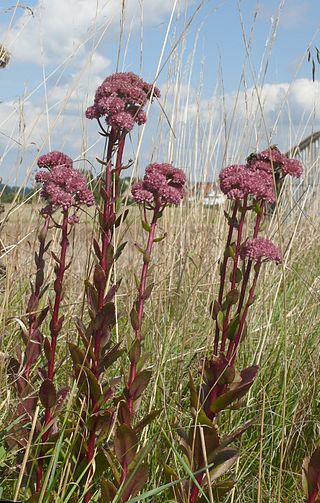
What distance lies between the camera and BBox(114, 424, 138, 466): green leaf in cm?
158

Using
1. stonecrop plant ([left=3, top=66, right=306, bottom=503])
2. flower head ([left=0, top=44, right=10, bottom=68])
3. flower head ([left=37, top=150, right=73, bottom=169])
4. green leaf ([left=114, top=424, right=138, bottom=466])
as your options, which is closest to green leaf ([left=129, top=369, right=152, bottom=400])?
stonecrop plant ([left=3, top=66, right=306, bottom=503])

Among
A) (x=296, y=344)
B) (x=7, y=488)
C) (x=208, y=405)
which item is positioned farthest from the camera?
(x=296, y=344)

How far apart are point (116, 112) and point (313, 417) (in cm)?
128

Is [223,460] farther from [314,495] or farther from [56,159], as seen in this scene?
[56,159]

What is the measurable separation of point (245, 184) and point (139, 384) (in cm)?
55

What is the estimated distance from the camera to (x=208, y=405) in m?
1.64

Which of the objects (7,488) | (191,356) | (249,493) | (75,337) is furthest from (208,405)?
(75,337)

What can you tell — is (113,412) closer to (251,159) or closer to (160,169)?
(160,169)

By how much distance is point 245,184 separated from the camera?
162 centimetres

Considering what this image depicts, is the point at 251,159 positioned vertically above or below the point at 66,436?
above

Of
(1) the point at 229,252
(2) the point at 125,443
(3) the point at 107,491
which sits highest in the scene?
(1) the point at 229,252

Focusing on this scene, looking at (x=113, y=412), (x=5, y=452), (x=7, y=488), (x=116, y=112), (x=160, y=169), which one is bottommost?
(x=7, y=488)

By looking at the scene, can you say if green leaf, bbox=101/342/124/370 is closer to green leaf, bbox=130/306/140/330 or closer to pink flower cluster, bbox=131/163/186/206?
green leaf, bbox=130/306/140/330

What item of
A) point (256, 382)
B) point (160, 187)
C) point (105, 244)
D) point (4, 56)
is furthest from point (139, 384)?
point (4, 56)
